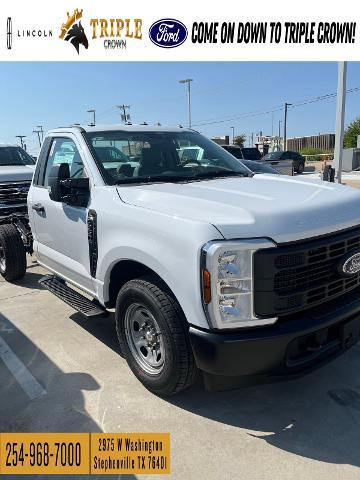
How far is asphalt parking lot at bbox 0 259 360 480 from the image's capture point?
2.51 metres

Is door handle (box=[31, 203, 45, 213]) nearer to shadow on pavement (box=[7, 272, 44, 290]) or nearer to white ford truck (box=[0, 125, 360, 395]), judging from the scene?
white ford truck (box=[0, 125, 360, 395])

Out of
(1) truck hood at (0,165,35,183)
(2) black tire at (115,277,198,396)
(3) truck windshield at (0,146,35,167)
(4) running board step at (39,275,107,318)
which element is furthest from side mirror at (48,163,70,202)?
(3) truck windshield at (0,146,35,167)

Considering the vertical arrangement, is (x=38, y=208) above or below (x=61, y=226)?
above

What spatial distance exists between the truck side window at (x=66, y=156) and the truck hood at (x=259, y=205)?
2.47 ft

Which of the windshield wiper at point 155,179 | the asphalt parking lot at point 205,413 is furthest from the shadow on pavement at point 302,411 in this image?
the windshield wiper at point 155,179

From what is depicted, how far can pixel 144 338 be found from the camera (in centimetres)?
322

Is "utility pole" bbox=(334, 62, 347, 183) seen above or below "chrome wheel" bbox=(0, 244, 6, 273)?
above

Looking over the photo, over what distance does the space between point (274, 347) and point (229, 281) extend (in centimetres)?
48

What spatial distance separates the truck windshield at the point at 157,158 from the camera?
3656 mm

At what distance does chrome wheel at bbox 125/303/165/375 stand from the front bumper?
504 millimetres

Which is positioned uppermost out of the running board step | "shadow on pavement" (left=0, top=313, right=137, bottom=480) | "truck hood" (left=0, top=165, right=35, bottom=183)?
"truck hood" (left=0, top=165, right=35, bottom=183)

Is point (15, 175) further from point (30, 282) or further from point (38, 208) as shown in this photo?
point (38, 208)

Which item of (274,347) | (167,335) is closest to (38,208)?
(167,335)

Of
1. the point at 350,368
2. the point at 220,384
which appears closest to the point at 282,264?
the point at 220,384
